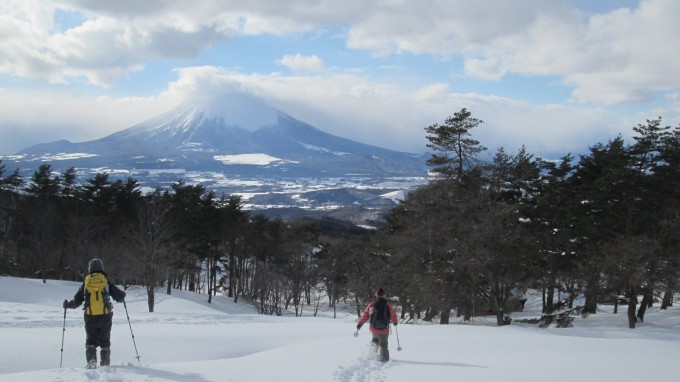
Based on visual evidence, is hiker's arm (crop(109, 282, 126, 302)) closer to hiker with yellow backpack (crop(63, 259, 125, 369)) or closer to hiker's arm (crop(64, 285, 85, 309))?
hiker with yellow backpack (crop(63, 259, 125, 369))

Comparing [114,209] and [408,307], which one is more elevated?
[114,209]

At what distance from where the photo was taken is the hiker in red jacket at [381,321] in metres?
9.93

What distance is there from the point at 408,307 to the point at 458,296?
23.6 feet

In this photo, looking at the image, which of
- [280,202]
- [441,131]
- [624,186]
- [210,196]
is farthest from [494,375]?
[280,202]

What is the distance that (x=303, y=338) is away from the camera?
15594mm

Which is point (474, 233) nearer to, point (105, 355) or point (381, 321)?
point (381, 321)

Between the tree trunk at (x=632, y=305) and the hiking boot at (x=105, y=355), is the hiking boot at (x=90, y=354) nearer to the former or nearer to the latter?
the hiking boot at (x=105, y=355)

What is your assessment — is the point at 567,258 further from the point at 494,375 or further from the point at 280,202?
the point at 280,202

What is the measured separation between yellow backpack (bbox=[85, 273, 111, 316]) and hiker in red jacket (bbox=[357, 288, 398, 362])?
475 cm

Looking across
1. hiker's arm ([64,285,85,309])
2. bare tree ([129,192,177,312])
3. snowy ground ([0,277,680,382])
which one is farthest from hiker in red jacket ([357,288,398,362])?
bare tree ([129,192,177,312])

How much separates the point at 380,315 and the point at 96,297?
5.31 m

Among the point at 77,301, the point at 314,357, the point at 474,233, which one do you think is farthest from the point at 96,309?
the point at 474,233

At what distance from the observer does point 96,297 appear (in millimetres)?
8453

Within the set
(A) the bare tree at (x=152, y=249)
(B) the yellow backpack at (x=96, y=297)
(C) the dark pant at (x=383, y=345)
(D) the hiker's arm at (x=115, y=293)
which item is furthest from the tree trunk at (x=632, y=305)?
(A) the bare tree at (x=152, y=249)
